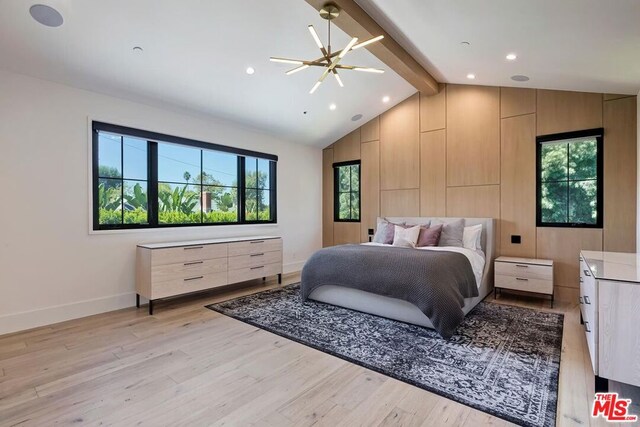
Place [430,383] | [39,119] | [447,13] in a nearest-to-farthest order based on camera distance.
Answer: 1. [430,383]
2. [447,13]
3. [39,119]

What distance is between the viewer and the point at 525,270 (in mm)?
3910

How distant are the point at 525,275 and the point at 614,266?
5.65 feet

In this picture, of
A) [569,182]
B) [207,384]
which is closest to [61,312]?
[207,384]

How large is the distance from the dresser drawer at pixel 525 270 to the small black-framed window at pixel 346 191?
264cm

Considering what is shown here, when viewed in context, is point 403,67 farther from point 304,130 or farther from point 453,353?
point 453,353

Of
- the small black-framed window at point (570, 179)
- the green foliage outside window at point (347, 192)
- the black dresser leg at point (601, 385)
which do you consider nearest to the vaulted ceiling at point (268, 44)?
the small black-framed window at point (570, 179)

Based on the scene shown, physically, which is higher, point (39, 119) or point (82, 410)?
point (39, 119)

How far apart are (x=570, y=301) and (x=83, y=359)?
5257 millimetres

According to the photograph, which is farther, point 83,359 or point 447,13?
point 447,13

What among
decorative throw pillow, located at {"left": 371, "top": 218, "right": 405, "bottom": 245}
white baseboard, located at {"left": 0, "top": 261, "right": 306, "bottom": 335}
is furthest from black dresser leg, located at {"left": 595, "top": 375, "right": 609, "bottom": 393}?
white baseboard, located at {"left": 0, "top": 261, "right": 306, "bottom": 335}

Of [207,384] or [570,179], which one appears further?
[570,179]

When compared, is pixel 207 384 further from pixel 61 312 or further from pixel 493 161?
pixel 493 161

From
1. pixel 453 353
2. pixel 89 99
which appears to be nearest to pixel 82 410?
pixel 453 353

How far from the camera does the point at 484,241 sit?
173 inches
